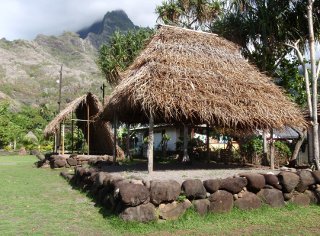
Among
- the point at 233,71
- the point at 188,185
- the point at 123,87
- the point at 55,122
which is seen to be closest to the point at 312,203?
the point at 188,185

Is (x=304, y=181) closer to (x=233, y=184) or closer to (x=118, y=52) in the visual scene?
(x=233, y=184)

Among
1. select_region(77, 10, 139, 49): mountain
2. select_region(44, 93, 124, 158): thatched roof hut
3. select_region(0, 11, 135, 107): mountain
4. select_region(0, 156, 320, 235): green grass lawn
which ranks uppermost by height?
select_region(77, 10, 139, 49): mountain

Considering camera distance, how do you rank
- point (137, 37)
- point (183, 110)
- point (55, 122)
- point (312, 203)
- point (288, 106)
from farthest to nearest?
point (137, 37)
point (55, 122)
point (288, 106)
point (183, 110)
point (312, 203)

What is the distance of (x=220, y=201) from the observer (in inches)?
280

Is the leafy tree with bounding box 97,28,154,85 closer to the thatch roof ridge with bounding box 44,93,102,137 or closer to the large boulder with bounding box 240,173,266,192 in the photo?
the thatch roof ridge with bounding box 44,93,102,137

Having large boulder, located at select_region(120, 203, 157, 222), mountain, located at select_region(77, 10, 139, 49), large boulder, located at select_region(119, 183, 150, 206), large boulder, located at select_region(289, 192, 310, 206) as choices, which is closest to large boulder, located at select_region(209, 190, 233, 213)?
large boulder, located at select_region(120, 203, 157, 222)

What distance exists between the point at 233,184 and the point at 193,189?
874 millimetres

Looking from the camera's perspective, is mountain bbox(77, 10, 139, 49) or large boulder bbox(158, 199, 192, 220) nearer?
large boulder bbox(158, 199, 192, 220)

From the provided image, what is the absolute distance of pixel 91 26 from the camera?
138875 mm

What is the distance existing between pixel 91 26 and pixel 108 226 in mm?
139110

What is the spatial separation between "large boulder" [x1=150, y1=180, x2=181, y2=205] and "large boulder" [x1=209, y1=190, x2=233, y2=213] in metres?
0.74

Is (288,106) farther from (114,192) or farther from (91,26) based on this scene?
(91,26)

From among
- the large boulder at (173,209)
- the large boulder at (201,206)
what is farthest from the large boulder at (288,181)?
the large boulder at (173,209)

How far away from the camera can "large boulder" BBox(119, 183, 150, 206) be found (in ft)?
21.1
